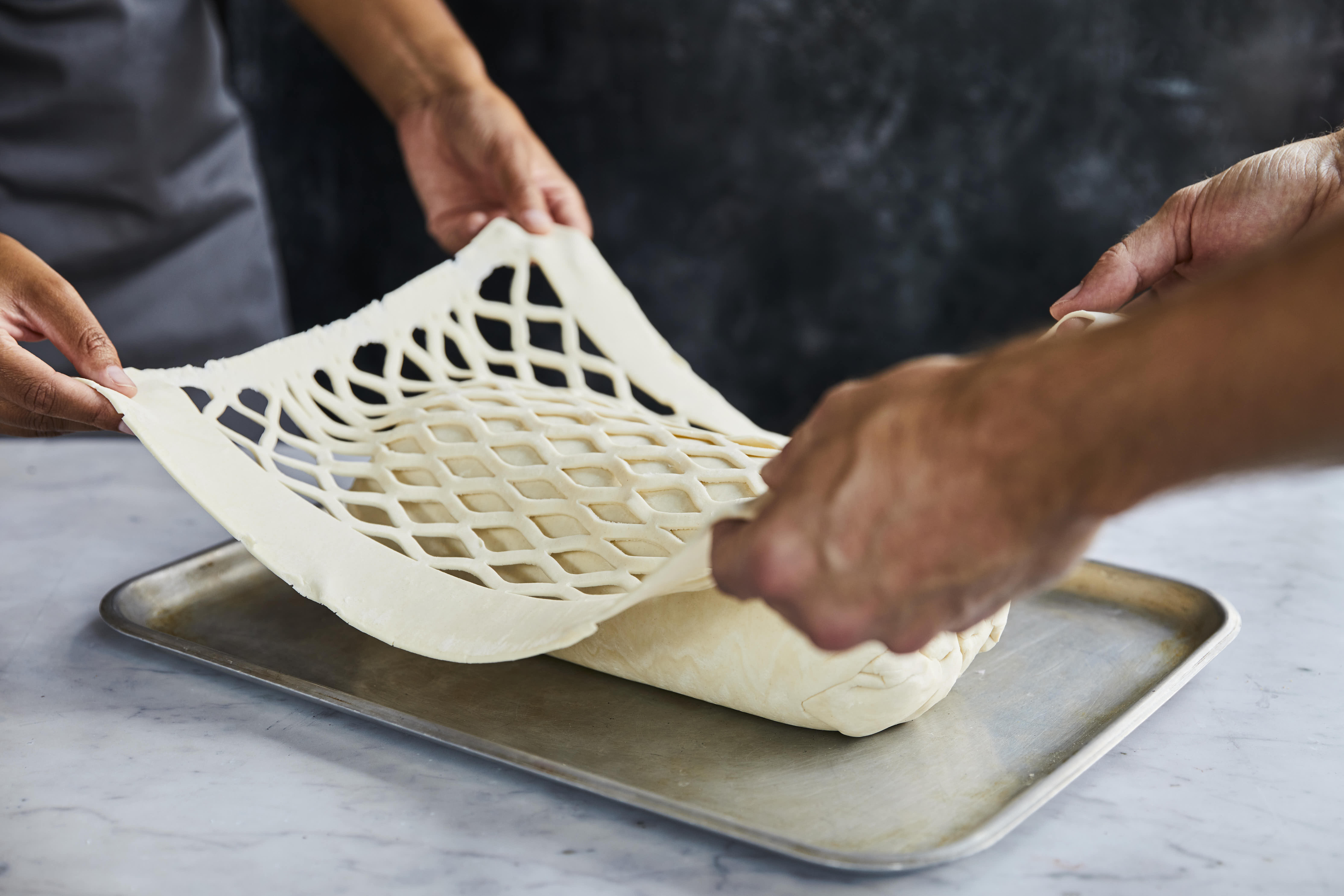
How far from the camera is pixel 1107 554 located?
134 centimetres

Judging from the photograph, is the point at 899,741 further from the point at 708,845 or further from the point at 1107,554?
the point at 1107,554

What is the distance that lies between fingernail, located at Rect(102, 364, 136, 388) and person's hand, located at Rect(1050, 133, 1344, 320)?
3.03ft

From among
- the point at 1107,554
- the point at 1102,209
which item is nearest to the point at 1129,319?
the point at 1107,554

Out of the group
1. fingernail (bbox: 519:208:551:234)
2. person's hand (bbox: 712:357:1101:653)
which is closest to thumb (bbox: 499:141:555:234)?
fingernail (bbox: 519:208:551:234)

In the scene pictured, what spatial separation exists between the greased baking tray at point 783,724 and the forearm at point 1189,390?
294mm

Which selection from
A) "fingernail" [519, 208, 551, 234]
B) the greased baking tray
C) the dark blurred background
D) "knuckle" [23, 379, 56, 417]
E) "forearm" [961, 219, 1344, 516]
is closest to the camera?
"forearm" [961, 219, 1344, 516]

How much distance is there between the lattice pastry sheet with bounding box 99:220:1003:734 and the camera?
2.91ft

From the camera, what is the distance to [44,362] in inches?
42.2

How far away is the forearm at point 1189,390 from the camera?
0.51 meters

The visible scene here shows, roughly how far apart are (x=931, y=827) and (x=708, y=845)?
0.16m

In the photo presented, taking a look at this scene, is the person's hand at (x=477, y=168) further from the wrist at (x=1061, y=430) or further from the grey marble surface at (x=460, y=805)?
the wrist at (x=1061, y=430)

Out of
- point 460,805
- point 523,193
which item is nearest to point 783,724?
point 460,805

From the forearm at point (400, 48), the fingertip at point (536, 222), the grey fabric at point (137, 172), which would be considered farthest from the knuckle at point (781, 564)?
the grey fabric at point (137, 172)

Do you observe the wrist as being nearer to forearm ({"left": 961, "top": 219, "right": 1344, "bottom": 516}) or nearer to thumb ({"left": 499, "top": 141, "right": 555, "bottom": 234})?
forearm ({"left": 961, "top": 219, "right": 1344, "bottom": 516})
